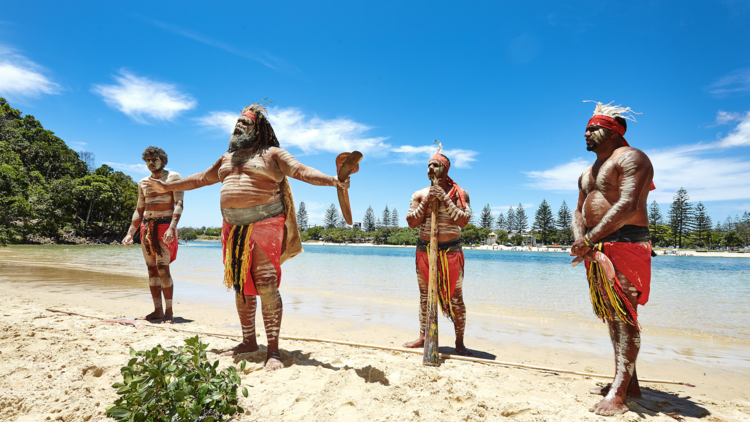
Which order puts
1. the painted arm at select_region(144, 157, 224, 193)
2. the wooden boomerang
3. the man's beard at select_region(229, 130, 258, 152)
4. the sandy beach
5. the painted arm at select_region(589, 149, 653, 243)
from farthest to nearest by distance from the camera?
1. the painted arm at select_region(144, 157, 224, 193)
2. the man's beard at select_region(229, 130, 258, 152)
3. the wooden boomerang
4. the painted arm at select_region(589, 149, 653, 243)
5. the sandy beach

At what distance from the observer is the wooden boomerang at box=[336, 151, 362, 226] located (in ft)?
7.85

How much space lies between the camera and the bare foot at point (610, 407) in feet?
7.11

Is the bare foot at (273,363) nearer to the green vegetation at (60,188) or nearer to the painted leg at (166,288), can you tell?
the painted leg at (166,288)

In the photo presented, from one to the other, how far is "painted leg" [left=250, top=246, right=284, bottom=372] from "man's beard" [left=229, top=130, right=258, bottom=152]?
0.90m

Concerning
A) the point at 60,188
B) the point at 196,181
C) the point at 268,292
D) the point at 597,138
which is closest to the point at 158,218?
the point at 196,181

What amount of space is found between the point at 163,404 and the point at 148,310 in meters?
4.75

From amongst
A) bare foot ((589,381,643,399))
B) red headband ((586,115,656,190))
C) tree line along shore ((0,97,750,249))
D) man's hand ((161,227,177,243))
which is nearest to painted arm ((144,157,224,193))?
man's hand ((161,227,177,243))

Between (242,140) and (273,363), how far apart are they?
1.87 meters

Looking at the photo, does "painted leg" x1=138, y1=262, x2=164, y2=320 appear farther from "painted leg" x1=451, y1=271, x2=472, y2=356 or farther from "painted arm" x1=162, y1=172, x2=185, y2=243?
"painted leg" x1=451, y1=271, x2=472, y2=356

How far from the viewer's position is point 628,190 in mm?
2250

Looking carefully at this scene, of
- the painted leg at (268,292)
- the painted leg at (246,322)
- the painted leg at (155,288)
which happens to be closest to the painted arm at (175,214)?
the painted leg at (155,288)

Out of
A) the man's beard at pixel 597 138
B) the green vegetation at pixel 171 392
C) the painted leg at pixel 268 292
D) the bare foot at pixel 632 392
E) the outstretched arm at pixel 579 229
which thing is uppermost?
the man's beard at pixel 597 138

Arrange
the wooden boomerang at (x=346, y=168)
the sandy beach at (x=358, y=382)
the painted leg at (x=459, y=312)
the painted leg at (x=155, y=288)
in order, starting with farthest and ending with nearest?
the painted leg at (x=155, y=288) < the painted leg at (x=459, y=312) < the wooden boomerang at (x=346, y=168) < the sandy beach at (x=358, y=382)

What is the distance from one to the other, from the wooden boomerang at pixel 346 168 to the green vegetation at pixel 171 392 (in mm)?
1263
